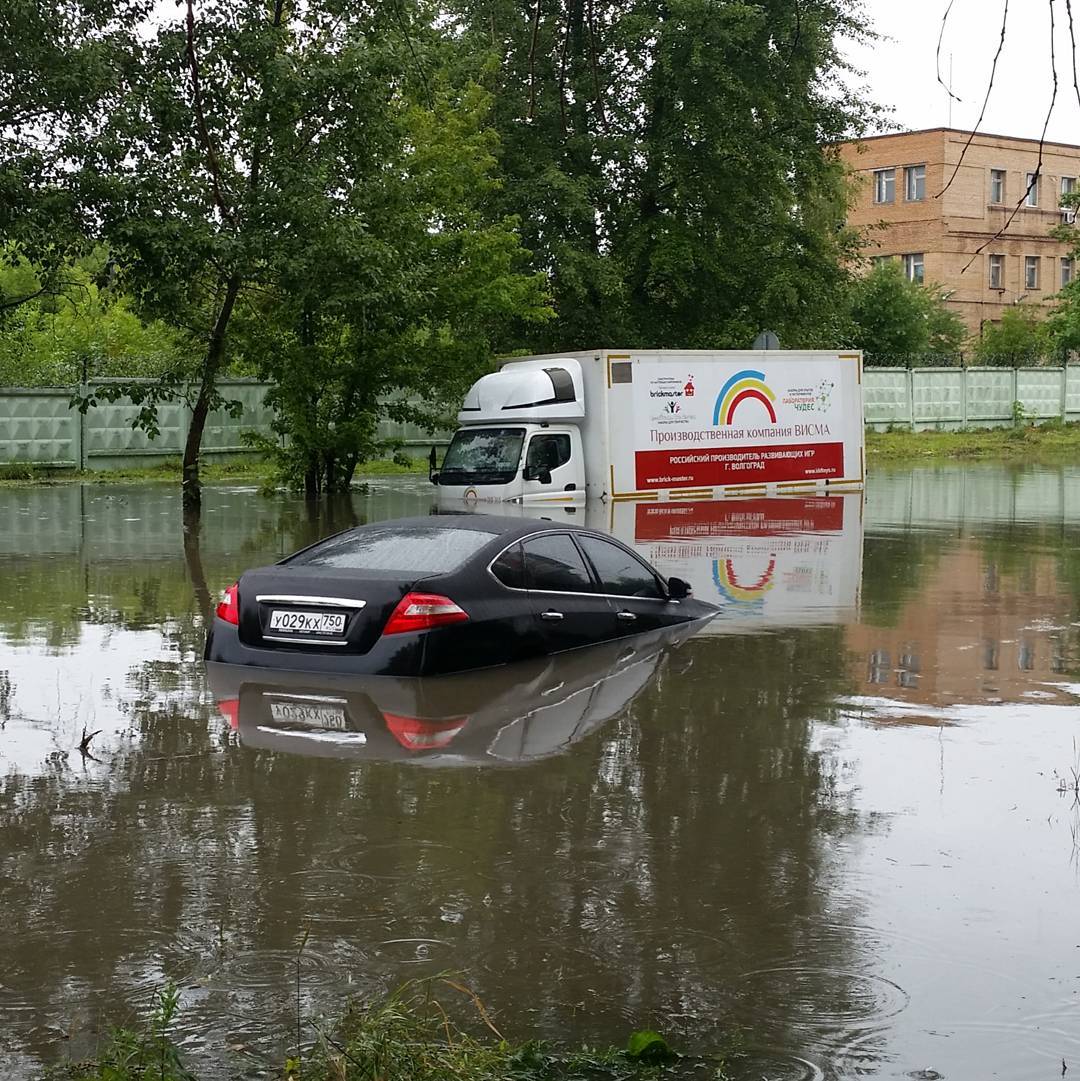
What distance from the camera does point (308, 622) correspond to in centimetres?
1181

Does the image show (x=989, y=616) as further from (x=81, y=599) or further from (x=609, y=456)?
(x=609, y=456)

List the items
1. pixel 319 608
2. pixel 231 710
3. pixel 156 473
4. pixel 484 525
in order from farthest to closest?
pixel 156 473 < pixel 484 525 < pixel 319 608 < pixel 231 710

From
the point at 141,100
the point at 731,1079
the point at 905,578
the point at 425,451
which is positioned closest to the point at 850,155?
the point at 425,451

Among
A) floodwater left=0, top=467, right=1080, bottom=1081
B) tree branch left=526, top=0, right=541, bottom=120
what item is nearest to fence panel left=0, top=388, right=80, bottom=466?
floodwater left=0, top=467, right=1080, bottom=1081

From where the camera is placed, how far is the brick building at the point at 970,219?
250ft

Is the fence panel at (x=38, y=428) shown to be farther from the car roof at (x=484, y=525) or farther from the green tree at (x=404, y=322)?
the car roof at (x=484, y=525)

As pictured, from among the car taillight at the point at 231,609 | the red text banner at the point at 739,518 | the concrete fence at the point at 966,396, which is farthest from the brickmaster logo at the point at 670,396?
the concrete fence at the point at 966,396

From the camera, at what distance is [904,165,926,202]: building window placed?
256 ft

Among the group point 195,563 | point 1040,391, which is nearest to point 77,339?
point 1040,391

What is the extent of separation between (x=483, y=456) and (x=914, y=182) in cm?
5381

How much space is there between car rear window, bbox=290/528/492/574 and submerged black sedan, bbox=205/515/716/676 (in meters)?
0.01

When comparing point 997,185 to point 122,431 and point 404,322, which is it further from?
point 404,322

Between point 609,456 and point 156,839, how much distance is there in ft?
77.4

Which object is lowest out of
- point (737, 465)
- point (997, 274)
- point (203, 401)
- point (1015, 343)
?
point (737, 465)
